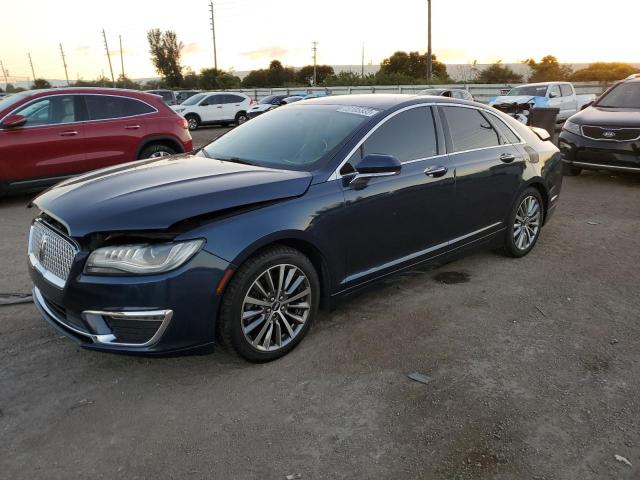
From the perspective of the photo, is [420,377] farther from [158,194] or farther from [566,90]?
[566,90]

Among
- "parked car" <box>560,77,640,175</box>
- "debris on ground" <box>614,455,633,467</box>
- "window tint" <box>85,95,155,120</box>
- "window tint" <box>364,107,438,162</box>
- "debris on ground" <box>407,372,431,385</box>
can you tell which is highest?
"window tint" <box>85,95,155,120</box>

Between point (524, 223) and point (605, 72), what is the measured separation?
47309 mm

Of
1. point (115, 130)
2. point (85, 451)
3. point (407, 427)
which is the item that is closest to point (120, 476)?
point (85, 451)

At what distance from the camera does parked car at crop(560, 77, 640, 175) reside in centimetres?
816

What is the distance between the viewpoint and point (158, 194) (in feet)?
9.81

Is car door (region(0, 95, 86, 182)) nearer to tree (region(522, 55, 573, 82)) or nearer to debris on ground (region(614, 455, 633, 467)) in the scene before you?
debris on ground (region(614, 455, 633, 467))

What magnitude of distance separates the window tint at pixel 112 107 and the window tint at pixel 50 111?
0.27m

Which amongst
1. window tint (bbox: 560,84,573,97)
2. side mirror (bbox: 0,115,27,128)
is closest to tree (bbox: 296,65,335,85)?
window tint (bbox: 560,84,573,97)

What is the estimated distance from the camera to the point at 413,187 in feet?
12.7

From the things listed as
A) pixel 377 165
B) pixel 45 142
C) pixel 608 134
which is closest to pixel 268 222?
pixel 377 165

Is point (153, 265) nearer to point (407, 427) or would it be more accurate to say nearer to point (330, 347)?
point (330, 347)

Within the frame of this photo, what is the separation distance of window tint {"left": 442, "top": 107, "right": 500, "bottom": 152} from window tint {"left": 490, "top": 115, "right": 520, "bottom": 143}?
112 mm

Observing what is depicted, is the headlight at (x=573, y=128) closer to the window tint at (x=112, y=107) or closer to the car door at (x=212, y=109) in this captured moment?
the window tint at (x=112, y=107)

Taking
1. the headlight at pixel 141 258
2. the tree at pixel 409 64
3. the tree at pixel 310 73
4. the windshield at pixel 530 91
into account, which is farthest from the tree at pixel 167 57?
the headlight at pixel 141 258
